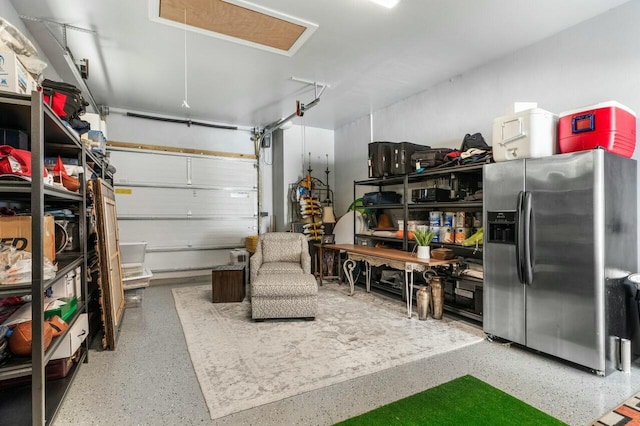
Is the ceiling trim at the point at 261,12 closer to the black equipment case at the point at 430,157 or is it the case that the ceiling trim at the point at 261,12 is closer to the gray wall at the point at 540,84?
the black equipment case at the point at 430,157

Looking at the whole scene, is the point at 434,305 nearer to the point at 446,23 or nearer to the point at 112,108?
the point at 446,23

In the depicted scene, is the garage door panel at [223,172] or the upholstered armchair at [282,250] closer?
the upholstered armchair at [282,250]

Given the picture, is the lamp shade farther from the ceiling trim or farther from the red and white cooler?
the red and white cooler

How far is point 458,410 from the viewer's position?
2.03 metres

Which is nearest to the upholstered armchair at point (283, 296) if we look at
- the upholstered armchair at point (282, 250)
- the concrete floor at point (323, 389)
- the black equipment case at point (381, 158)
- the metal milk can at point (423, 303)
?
the upholstered armchair at point (282, 250)

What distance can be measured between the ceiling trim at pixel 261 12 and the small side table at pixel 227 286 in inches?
115

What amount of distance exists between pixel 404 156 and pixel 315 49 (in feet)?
6.09

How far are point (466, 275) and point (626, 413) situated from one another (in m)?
1.73

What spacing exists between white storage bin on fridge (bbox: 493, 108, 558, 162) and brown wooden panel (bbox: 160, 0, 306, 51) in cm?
222

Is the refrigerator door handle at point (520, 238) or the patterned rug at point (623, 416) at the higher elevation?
the refrigerator door handle at point (520, 238)

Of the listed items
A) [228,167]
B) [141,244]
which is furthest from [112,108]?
[141,244]

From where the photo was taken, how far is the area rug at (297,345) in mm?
2336

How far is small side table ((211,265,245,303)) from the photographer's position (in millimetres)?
4504

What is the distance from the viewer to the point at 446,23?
3109mm
